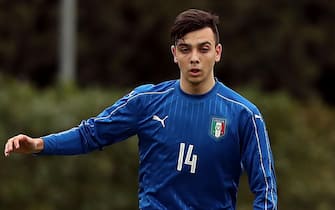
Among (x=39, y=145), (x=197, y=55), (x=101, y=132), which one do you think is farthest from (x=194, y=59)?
(x=39, y=145)

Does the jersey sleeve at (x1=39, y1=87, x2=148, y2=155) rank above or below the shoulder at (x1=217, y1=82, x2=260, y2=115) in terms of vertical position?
below

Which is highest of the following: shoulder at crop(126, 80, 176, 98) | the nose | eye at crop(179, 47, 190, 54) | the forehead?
the forehead

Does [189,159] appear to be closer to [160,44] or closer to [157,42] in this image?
[160,44]

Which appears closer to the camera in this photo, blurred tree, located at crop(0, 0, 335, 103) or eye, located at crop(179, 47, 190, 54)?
eye, located at crop(179, 47, 190, 54)

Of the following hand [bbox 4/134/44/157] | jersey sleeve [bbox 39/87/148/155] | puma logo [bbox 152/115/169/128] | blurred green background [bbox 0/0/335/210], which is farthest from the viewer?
blurred green background [bbox 0/0/335/210]

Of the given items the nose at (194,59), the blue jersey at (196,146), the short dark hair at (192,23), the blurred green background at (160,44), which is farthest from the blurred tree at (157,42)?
the nose at (194,59)

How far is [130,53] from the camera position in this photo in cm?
3881

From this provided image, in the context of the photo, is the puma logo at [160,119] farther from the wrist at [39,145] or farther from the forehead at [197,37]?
the wrist at [39,145]

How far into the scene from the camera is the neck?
8.22 meters

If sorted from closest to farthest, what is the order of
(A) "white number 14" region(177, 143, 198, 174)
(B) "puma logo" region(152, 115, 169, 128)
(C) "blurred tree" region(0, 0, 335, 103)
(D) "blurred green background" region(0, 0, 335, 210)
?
(A) "white number 14" region(177, 143, 198, 174) < (B) "puma logo" region(152, 115, 169, 128) < (D) "blurred green background" region(0, 0, 335, 210) < (C) "blurred tree" region(0, 0, 335, 103)

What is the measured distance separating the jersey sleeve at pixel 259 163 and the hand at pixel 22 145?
1367mm

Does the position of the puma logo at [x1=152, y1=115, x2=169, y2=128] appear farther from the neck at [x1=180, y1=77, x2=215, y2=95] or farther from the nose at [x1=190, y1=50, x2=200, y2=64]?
the nose at [x1=190, y1=50, x2=200, y2=64]

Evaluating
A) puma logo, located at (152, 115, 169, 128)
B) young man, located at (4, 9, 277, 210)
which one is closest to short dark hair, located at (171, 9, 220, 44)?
young man, located at (4, 9, 277, 210)

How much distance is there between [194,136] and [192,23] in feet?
2.40
